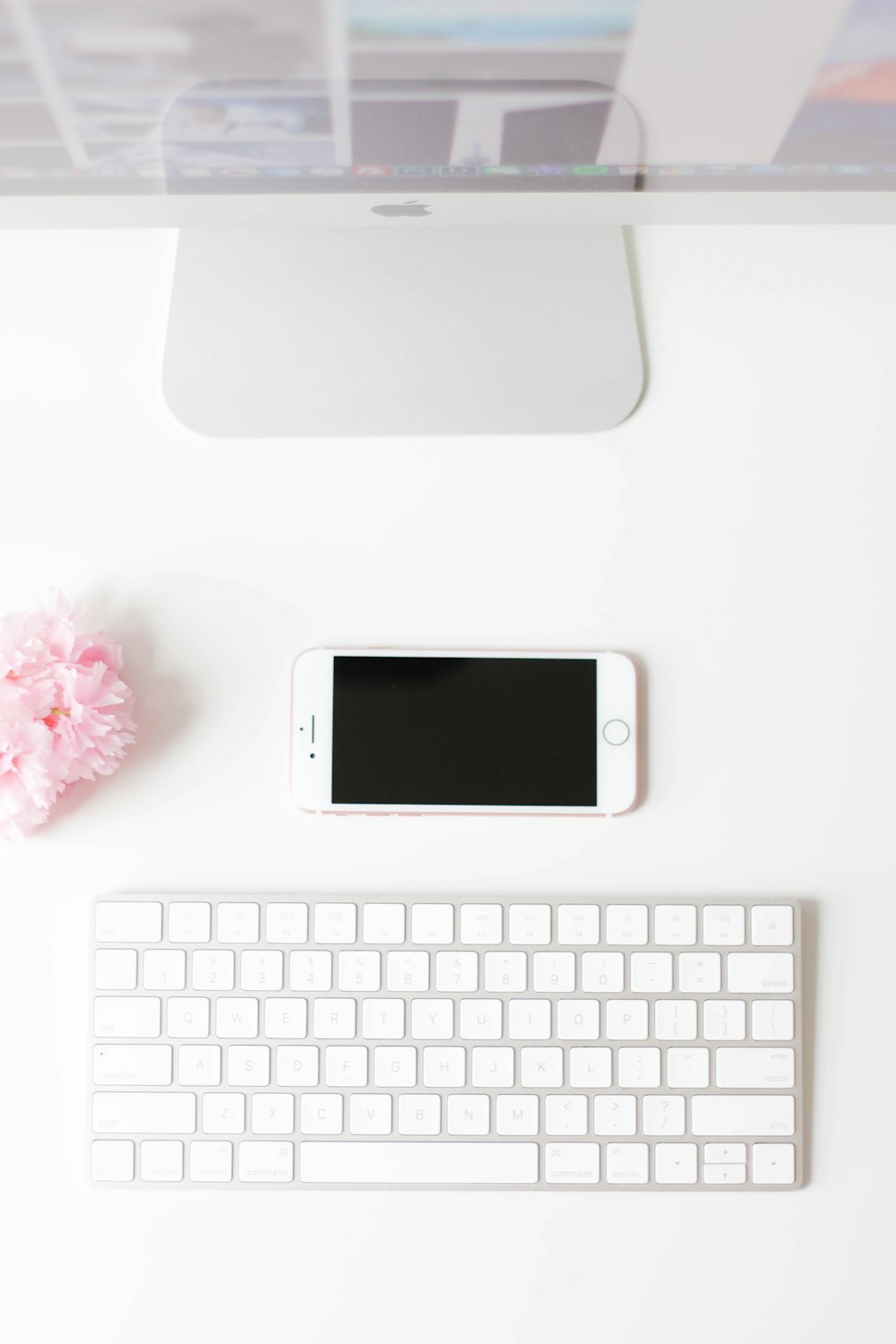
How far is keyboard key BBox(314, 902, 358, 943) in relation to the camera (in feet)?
2.02

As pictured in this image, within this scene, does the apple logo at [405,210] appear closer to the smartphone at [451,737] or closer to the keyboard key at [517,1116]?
the smartphone at [451,737]

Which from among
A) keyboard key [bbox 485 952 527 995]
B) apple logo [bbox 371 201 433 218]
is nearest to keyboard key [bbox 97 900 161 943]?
keyboard key [bbox 485 952 527 995]

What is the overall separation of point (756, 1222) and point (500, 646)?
0.39m

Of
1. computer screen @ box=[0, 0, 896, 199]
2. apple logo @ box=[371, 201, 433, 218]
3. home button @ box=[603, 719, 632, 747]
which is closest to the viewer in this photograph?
computer screen @ box=[0, 0, 896, 199]

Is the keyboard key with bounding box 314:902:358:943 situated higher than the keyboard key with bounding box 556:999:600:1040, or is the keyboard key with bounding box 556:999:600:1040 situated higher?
the keyboard key with bounding box 314:902:358:943

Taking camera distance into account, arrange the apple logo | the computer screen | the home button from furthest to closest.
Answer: the home button → the apple logo → the computer screen

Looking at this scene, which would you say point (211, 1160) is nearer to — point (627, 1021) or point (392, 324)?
point (627, 1021)

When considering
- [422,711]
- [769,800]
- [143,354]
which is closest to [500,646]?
[422,711]

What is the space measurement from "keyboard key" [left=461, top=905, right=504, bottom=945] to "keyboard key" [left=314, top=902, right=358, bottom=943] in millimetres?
68

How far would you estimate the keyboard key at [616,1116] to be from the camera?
61 centimetres

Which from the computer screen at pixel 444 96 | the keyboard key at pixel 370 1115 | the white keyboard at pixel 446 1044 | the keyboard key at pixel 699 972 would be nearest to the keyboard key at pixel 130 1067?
the white keyboard at pixel 446 1044

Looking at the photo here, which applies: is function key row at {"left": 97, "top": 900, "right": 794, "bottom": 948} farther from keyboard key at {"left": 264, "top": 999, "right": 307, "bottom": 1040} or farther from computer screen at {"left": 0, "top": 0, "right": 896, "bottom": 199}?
computer screen at {"left": 0, "top": 0, "right": 896, "bottom": 199}

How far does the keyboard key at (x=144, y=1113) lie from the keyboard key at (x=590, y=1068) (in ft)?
0.77

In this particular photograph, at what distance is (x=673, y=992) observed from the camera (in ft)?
2.03
